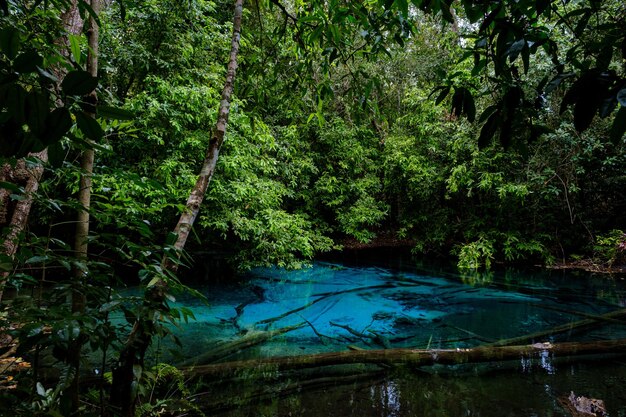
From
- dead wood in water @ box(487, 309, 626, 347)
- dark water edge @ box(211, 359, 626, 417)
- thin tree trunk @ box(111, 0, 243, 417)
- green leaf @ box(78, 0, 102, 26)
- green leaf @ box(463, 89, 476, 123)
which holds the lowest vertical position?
dark water edge @ box(211, 359, 626, 417)

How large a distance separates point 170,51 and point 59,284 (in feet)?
17.7

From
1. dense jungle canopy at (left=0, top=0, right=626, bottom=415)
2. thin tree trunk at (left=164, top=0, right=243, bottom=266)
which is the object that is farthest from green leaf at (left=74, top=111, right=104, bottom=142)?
thin tree trunk at (left=164, top=0, right=243, bottom=266)

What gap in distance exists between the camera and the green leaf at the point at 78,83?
469 millimetres

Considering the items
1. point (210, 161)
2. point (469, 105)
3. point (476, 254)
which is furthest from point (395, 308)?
point (469, 105)

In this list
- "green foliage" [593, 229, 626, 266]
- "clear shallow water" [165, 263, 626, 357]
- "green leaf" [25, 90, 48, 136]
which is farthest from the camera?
"green foliage" [593, 229, 626, 266]

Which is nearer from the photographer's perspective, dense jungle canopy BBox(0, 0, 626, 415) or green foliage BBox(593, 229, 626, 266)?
dense jungle canopy BBox(0, 0, 626, 415)

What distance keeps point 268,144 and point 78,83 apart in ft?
19.4

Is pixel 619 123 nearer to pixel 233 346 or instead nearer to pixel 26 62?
pixel 26 62

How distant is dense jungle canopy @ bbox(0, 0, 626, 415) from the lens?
746mm

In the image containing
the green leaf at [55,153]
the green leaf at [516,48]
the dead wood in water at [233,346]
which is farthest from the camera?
the dead wood in water at [233,346]

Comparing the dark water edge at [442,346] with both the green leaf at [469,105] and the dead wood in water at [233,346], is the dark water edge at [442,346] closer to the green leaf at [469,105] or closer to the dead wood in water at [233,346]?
the dead wood in water at [233,346]

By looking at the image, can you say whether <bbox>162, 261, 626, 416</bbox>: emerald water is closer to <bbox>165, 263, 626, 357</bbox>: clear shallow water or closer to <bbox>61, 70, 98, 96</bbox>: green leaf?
<bbox>165, 263, 626, 357</bbox>: clear shallow water

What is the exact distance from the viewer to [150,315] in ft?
3.66

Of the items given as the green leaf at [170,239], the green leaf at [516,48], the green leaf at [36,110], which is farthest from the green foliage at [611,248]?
the green leaf at [36,110]
